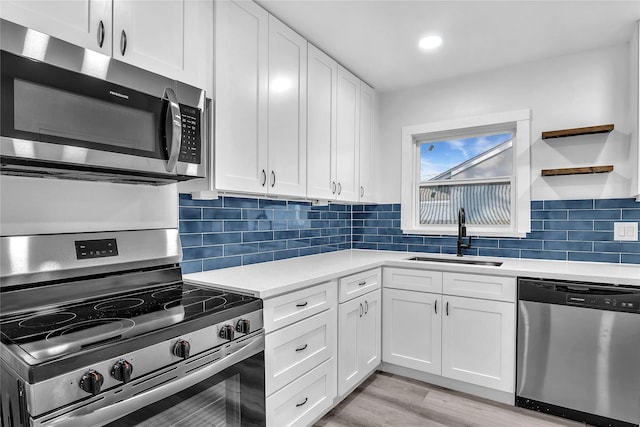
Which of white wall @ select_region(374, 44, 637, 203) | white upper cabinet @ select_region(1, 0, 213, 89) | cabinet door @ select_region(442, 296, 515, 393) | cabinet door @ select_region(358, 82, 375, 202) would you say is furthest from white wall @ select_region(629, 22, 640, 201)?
white upper cabinet @ select_region(1, 0, 213, 89)

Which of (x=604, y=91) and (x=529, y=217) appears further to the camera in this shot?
(x=529, y=217)

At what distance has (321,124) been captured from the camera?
2531 mm

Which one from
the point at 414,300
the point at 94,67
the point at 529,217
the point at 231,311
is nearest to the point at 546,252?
the point at 529,217

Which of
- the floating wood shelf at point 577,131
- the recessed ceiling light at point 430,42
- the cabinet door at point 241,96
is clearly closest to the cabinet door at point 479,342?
the floating wood shelf at point 577,131

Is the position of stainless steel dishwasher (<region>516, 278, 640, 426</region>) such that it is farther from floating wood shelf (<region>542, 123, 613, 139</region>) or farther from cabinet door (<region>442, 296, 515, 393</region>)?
floating wood shelf (<region>542, 123, 613, 139</region>)

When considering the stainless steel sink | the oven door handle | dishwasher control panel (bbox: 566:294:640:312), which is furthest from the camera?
the stainless steel sink

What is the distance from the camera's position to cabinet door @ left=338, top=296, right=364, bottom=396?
85.2 inches

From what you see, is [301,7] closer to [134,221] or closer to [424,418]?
[134,221]

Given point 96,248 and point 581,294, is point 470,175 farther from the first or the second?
point 96,248

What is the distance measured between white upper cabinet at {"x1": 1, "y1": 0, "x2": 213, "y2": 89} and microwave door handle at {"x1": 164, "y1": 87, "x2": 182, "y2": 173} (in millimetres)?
178

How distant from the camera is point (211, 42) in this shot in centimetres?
172

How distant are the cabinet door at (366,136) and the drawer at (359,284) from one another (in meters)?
0.77

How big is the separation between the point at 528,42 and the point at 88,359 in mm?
2991

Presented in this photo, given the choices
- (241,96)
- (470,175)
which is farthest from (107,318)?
(470,175)
